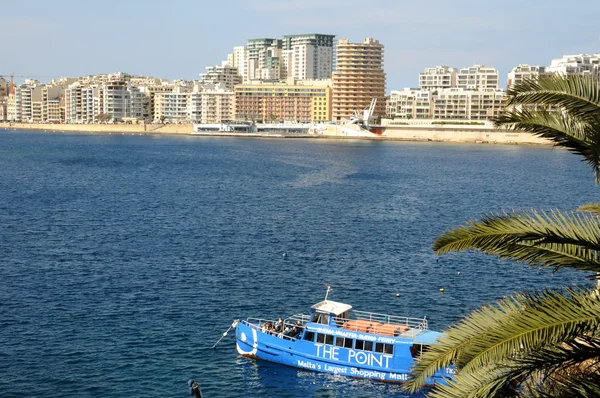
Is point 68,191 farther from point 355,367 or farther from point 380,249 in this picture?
point 355,367

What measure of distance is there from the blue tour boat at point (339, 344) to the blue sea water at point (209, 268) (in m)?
0.46

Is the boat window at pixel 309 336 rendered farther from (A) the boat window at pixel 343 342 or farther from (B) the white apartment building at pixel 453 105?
(B) the white apartment building at pixel 453 105

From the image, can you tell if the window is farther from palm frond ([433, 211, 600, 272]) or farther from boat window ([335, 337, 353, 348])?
palm frond ([433, 211, 600, 272])

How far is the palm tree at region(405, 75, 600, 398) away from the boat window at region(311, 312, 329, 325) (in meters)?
18.1

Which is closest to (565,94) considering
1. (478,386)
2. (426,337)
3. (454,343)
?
(454,343)

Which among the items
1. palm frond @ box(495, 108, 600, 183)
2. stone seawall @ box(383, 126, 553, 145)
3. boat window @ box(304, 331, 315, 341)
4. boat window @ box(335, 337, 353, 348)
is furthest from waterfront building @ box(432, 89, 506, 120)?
palm frond @ box(495, 108, 600, 183)

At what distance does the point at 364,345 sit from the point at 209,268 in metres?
15.4

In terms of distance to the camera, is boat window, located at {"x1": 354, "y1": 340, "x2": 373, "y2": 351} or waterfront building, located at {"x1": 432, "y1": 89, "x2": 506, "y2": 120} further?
waterfront building, located at {"x1": 432, "y1": 89, "x2": 506, "y2": 120}

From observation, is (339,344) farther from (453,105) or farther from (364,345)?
(453,105)

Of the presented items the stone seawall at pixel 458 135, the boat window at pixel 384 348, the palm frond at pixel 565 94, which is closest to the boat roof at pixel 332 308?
the boat window at pixel 384 348

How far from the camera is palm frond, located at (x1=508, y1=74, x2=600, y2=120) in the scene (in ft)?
27.0

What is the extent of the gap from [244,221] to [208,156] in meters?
76.3

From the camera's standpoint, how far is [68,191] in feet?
248

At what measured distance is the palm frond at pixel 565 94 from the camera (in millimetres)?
8234
